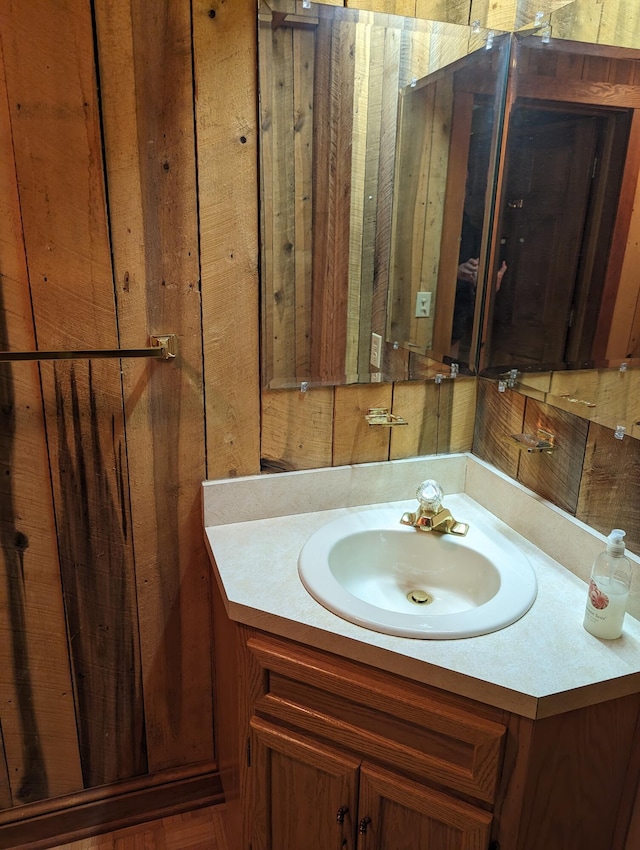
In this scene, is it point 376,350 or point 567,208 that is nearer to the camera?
point 567,208

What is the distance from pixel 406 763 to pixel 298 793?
260 millimetres

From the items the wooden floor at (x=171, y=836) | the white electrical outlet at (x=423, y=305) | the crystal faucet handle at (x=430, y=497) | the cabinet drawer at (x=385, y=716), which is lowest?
the wooden floor at (x=171, y=836)

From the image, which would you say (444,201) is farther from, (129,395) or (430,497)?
(129,395)

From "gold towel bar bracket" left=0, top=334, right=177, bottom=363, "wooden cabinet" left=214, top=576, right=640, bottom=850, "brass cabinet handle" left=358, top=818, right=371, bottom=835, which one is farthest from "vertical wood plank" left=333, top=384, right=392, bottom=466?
"brass cabinet handle" left=358, top=818, right=371, bottom=835

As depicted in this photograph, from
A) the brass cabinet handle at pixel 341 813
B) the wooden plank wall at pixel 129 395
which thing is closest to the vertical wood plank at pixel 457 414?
the wooden plank wall at pixel 129 395

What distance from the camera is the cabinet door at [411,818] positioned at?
38.3 inches

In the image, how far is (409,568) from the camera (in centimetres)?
135

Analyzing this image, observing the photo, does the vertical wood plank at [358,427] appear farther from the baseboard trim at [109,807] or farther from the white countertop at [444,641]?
the baseboard trim at [109,807]

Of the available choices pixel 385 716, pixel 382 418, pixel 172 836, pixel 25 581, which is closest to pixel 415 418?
pixel 382 418

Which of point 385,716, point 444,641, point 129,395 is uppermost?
point 129,395

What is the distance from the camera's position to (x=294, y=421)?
1.39 meters

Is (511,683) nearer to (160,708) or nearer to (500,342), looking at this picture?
(500,342)

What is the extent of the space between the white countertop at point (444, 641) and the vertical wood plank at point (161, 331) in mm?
116

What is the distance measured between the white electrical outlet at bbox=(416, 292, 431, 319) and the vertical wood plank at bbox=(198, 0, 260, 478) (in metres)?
0.39
